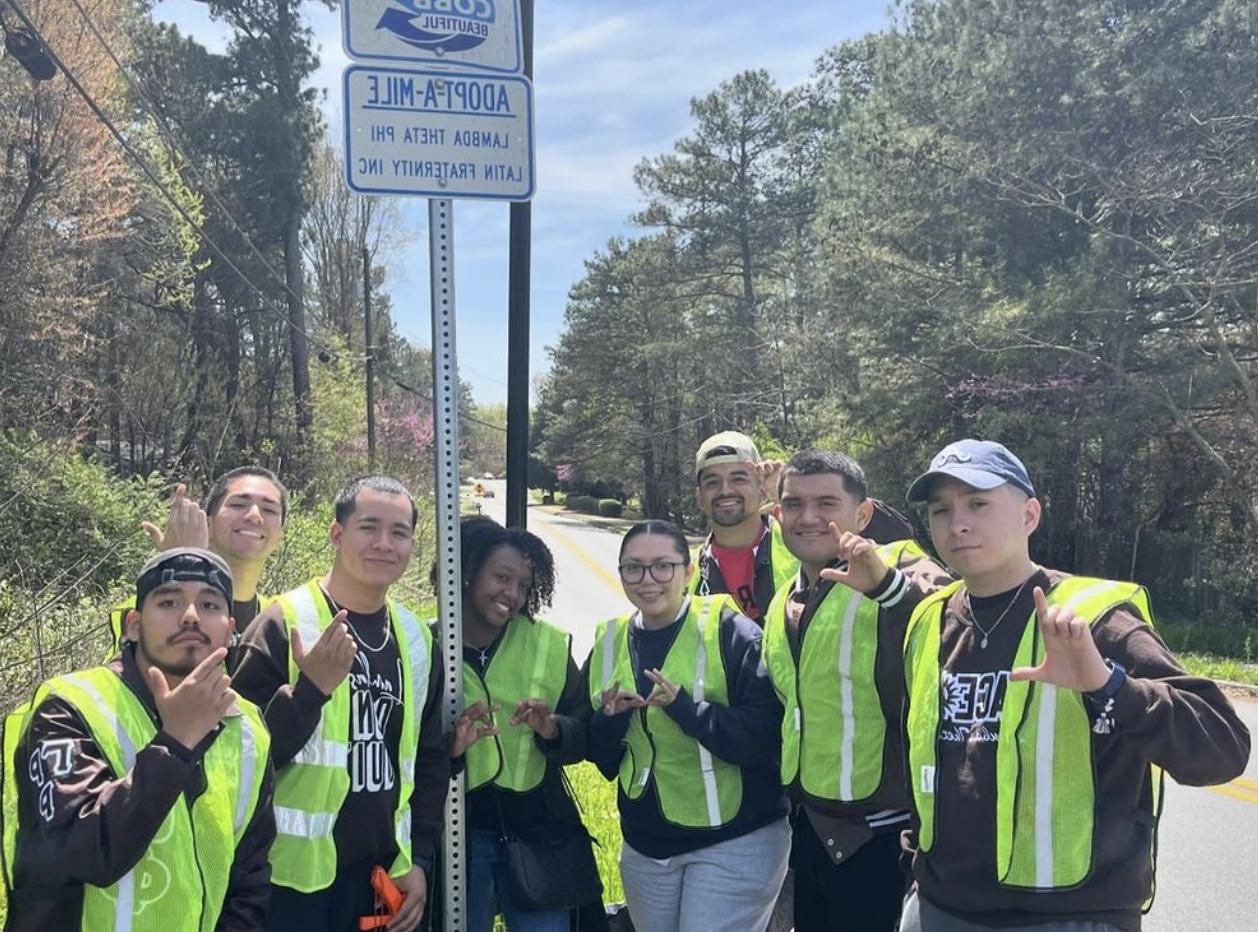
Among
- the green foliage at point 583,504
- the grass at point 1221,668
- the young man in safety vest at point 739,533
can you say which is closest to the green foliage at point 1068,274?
the grass at point 1221,668

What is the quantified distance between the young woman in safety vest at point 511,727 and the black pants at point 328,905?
0.56 meters

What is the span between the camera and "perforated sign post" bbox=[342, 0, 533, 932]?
7.60 feet

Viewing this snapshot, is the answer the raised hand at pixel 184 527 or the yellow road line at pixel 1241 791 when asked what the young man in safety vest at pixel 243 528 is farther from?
the yellow road line at pixel 1241 791

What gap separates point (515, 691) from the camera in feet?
10.1

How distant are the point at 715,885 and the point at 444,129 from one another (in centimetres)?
236

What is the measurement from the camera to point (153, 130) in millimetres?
18047

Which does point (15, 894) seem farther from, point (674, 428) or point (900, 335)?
point (674, 428)

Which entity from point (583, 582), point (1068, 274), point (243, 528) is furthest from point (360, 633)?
point (583, 582)

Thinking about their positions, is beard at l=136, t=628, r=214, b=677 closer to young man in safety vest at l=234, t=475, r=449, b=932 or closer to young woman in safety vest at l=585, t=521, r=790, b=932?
young man in safety vest at l=234, t=475, r=449, b=932

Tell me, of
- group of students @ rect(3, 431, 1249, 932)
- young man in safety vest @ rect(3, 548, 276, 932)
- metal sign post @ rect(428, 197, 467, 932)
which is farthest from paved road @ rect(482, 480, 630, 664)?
young man in safety vest @ rect(3, 548, 276, 932)

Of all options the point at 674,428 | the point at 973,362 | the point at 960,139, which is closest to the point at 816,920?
the point at 973,362

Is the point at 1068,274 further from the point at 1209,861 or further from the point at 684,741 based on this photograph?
the point at 684,741

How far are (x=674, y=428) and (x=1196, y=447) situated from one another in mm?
29254

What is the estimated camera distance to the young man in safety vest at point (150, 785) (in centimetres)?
182
